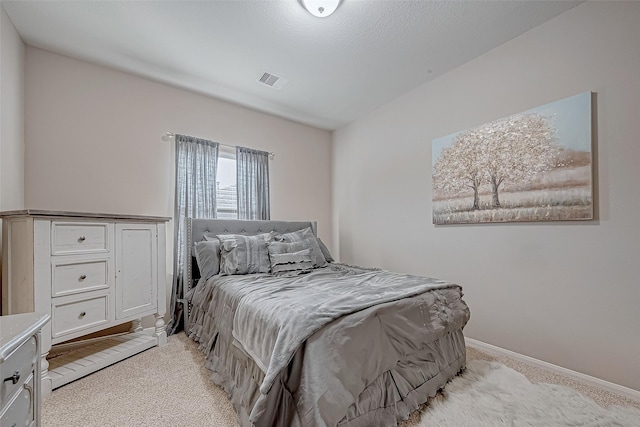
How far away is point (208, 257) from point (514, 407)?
250 cm

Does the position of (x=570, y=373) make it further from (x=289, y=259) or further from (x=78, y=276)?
(x=78, y=276)

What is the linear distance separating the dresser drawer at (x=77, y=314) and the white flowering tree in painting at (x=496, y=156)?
306 centimetres

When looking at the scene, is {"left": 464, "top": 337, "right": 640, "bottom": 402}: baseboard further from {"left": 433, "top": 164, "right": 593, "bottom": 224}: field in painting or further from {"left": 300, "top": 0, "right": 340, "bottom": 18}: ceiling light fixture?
{"left": 300, "top": 0, "right": 340, "bottom": 18}: ceiling light fixture

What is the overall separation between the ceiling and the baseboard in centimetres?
260

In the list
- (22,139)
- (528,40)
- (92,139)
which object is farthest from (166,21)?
(528,40)

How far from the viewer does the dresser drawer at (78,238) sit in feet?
5.93

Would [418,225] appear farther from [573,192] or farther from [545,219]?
[573,192]

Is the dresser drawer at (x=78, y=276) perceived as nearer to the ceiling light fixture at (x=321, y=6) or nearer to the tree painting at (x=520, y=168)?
the ceiling light fixture at (x=321, y=6)

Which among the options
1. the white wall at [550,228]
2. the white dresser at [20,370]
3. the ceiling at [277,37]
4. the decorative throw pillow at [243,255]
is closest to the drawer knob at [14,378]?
the white dresser at [20,370]

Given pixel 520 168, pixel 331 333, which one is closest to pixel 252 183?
pixel 331 333

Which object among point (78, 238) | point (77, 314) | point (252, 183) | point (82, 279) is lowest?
point (77, 314)

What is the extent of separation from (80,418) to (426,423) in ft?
6.12

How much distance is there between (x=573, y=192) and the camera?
197 cm

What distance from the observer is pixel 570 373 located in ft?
6.44
